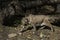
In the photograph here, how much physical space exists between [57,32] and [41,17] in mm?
544

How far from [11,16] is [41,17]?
877mm

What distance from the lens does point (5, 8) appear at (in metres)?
5.04

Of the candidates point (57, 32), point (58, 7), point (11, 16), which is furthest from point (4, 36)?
point (58, 7)

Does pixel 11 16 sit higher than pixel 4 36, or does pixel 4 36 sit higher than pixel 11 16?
pixel 11 16

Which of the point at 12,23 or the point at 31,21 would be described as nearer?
the point at 31,21

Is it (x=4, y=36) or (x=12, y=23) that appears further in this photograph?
(x=12, y=23)

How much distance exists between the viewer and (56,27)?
14.9 feet

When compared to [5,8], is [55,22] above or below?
below

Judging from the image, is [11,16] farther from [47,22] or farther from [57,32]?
[57,32]

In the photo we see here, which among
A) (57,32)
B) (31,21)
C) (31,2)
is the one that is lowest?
(57,32)

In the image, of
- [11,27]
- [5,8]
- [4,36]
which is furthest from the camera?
[5,8]

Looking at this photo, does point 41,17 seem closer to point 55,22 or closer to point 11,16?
point 55,22

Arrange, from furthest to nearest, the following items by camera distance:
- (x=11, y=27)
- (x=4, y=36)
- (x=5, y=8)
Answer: (x=5, y=8) → (x=11, y=27) → (x=4, y=36)

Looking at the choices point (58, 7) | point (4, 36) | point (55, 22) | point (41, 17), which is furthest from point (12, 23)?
point (58, 7)
